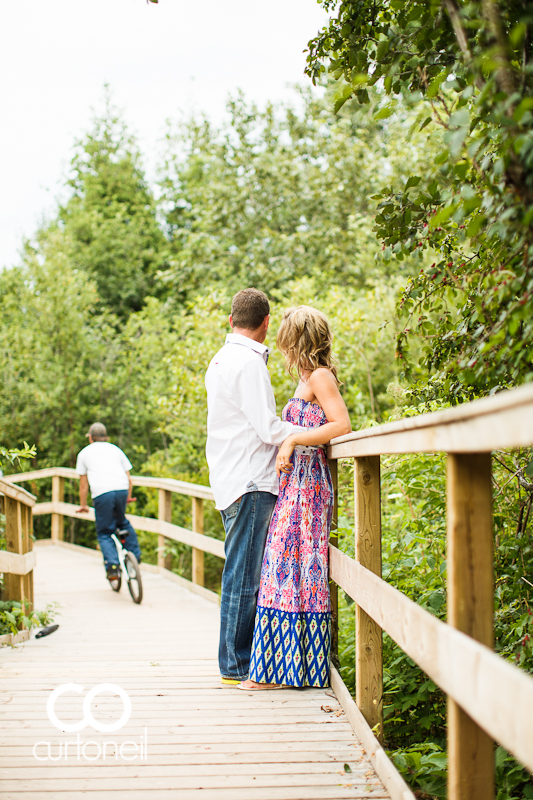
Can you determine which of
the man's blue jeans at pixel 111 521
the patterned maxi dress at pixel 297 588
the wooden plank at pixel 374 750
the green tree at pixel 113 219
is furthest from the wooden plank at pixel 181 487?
the green tree at pixel 113 219

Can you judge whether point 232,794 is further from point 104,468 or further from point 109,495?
point 104,468

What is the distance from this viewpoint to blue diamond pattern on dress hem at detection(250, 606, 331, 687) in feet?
9.73

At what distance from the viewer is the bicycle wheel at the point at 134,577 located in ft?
20.1

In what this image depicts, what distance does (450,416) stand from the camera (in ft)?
4.26

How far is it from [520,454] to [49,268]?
1197cm

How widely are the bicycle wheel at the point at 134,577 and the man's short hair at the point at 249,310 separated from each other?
362cm

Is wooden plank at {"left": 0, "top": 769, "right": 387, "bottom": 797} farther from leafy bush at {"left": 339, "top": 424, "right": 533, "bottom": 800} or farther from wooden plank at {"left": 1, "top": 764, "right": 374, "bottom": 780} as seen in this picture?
leafy bush at {"left": 339, "top": 424, "right": 533, "bottom": 800}

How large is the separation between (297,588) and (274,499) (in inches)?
16.7

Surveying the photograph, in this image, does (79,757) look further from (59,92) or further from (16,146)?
(59,92)

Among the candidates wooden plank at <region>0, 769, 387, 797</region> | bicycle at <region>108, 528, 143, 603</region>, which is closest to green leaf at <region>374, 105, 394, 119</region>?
wooden plank at <region>0, 769, 387, 797</region>

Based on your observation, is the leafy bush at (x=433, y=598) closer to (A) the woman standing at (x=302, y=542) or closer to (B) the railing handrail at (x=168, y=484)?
(A) the woman standing at (x=302, y=542)

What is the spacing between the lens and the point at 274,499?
3.17m

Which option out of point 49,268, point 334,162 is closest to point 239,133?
point 334,162

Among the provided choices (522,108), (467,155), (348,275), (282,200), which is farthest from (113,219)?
(522,108)
